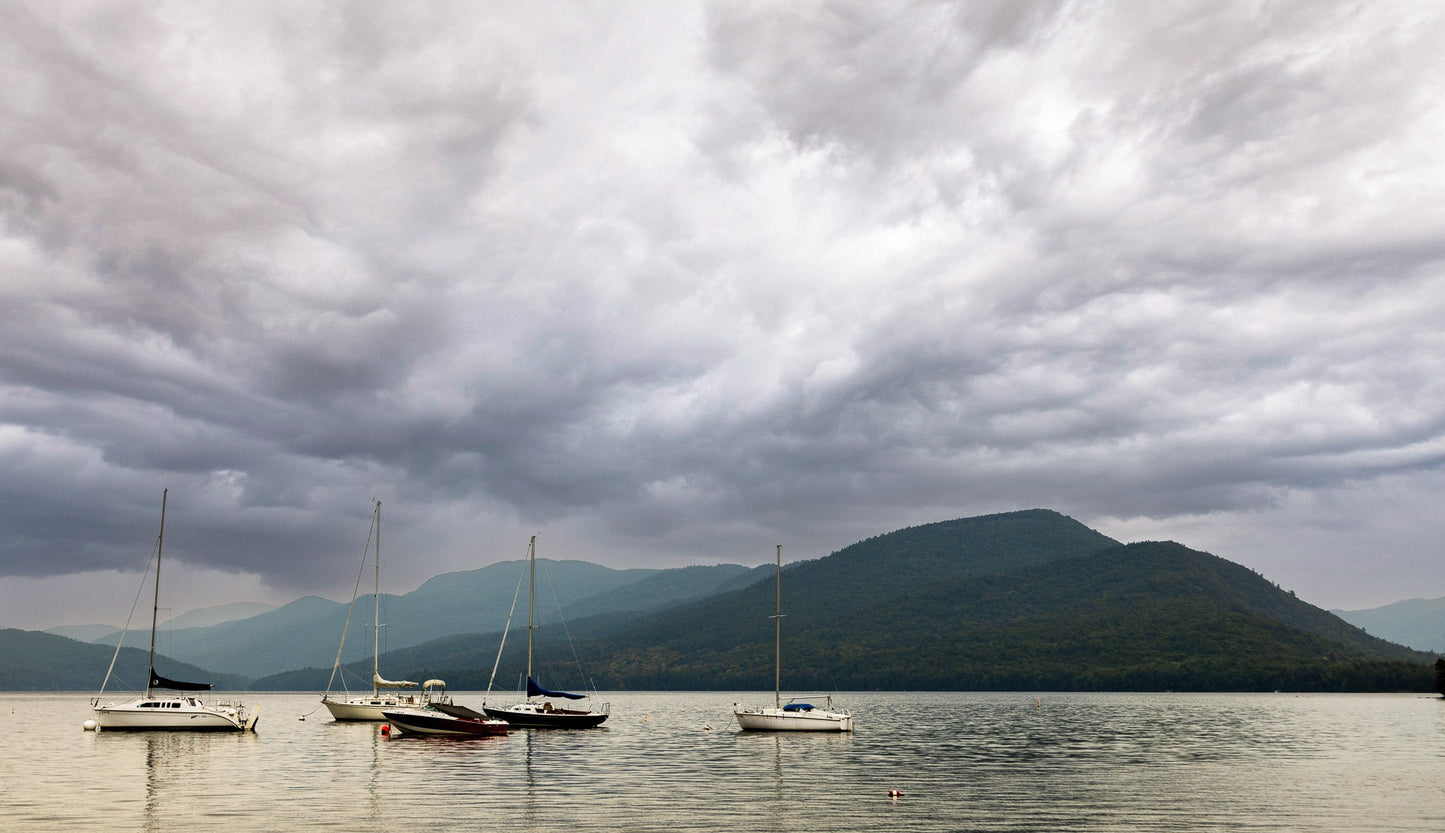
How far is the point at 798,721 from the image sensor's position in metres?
126

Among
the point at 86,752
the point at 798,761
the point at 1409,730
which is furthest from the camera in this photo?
the point at 1409,730

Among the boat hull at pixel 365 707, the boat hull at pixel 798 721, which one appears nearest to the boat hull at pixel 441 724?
the boat hull at pixel 365 707

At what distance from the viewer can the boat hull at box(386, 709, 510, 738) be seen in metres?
116

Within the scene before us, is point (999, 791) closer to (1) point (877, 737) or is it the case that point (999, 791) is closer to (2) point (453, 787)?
(2) point (453, 787)

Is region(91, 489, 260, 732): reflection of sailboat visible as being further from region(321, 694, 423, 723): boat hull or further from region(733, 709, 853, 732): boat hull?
region(733, 709, 853, 732): boat hull

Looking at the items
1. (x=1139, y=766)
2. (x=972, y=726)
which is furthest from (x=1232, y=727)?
(x=1139, y=766)

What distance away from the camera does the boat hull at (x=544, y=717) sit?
12788cm

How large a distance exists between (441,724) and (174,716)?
2856 centimetres

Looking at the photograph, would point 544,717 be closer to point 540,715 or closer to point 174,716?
point 540,715

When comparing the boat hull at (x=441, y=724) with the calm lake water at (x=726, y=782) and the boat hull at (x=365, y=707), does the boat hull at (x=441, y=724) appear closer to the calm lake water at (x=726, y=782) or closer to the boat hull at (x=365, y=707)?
the calm lake water at (x=726, y=782)

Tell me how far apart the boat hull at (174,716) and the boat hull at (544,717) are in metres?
27.5

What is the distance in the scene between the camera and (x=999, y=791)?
→ 64.8 meters

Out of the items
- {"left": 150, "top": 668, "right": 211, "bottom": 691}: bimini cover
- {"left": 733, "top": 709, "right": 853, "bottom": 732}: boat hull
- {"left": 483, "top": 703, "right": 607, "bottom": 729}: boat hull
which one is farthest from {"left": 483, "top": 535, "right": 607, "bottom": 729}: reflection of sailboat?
{"left": 150, "top": 668, "right": 211, "bottom": 691}: bimini cover

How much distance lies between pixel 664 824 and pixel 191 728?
88956 millimetres
